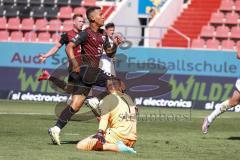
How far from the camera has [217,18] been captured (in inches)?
1291

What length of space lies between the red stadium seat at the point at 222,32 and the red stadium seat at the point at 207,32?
0.26 m

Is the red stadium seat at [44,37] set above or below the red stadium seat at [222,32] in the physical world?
below

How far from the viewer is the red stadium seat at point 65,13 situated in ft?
118

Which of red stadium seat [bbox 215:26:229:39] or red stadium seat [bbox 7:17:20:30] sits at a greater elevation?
red stadium seat [bbox 215:26:229:39]

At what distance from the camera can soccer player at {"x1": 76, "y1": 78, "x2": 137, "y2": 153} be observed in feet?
42.5

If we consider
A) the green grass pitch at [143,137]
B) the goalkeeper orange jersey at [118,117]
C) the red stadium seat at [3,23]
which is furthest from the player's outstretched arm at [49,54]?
the red stadium seat at [3,23]

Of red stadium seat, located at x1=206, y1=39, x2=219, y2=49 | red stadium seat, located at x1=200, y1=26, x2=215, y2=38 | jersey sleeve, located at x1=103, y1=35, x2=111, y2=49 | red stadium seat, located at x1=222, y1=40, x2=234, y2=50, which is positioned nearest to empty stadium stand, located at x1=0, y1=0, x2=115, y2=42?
red stadium seat, located at x1=200, y1=26, x2=215, y2=38

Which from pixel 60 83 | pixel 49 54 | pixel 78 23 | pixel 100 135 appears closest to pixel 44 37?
pixel 60 83

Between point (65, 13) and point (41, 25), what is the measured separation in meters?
1.48

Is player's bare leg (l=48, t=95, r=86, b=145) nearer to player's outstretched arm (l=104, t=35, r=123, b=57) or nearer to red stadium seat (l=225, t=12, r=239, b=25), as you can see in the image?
player's outstretched arm (l=104, t=35, r=123, b=57)

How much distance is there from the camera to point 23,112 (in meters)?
23.0

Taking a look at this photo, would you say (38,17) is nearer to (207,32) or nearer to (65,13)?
(65,13)

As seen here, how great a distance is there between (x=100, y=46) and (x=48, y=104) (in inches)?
534

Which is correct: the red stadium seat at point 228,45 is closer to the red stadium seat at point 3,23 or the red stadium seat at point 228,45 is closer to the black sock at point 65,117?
the red stadium seat at point 3,23
